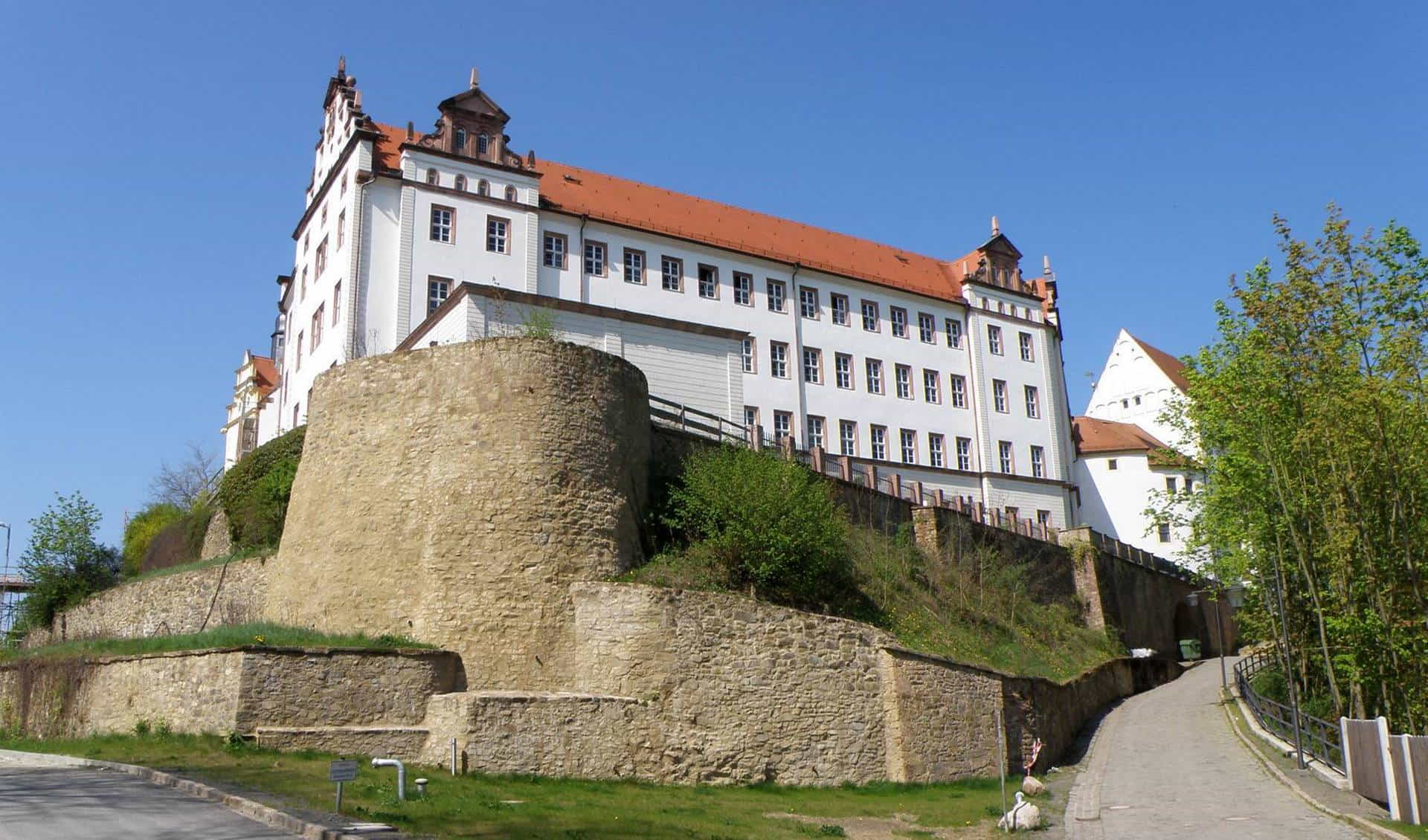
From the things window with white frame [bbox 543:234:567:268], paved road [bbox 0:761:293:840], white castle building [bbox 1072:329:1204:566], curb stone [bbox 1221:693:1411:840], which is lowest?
curb stone [bbox 1221:693:1411:840]

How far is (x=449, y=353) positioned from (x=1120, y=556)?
96.6 ft

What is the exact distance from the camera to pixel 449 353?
80.9 ft

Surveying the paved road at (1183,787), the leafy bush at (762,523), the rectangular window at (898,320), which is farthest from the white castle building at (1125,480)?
the leafy bush at (762,523)

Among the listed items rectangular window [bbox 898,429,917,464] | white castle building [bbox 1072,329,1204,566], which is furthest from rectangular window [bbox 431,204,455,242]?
white castle building [bbox 1072,329,1204,566]

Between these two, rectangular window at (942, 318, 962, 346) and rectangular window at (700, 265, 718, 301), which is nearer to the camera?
rectangular window at (700, 265, 718, 301)

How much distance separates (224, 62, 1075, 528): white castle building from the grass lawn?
36.0ft

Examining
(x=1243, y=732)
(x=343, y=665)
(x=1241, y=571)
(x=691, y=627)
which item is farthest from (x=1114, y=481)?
(x=343, y=665)

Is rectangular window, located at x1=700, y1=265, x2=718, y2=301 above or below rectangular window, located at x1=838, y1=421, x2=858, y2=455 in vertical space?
above

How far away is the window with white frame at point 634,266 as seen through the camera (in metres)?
44.6

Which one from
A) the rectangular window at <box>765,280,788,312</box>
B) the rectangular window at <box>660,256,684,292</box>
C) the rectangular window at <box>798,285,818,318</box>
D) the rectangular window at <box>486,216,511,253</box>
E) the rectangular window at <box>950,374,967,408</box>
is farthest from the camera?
the rectangular window at <box>950,374,967,408</box>

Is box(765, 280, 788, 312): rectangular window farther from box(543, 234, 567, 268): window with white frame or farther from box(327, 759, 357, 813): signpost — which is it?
box(327, 759, 357, 813): signpost

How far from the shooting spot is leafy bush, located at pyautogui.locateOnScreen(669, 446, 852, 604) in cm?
2514

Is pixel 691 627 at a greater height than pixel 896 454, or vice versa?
pixel 896 454

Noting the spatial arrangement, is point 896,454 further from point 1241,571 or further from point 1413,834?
point 1413,834
